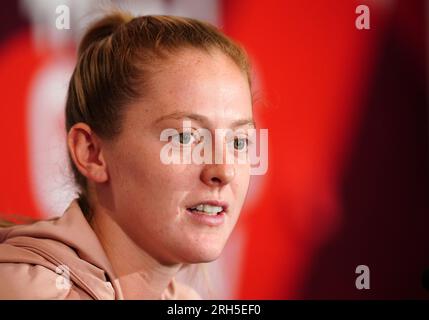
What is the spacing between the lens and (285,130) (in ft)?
4.78

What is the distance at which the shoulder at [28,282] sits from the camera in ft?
3.70

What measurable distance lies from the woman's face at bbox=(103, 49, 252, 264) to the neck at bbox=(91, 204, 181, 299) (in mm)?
22

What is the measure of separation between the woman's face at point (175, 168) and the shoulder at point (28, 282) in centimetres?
19

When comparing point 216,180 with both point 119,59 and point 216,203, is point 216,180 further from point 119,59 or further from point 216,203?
point 119,59

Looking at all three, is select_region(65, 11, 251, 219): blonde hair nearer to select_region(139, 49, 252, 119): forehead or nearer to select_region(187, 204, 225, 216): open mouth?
select_region(139, 49, 252, 119): forehead

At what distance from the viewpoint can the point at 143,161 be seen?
1.24m

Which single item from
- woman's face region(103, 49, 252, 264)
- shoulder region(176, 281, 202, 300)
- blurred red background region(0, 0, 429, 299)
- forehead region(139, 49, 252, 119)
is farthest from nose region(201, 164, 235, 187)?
shoulder region(176, 281, 202, 300)

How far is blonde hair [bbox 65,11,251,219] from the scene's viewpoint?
1.22 meters

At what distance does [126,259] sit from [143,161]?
216mm

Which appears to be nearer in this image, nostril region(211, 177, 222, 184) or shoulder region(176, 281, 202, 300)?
nostril region(211, 177, 222, 184)

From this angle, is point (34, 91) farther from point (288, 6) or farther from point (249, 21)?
point (288, 6)
